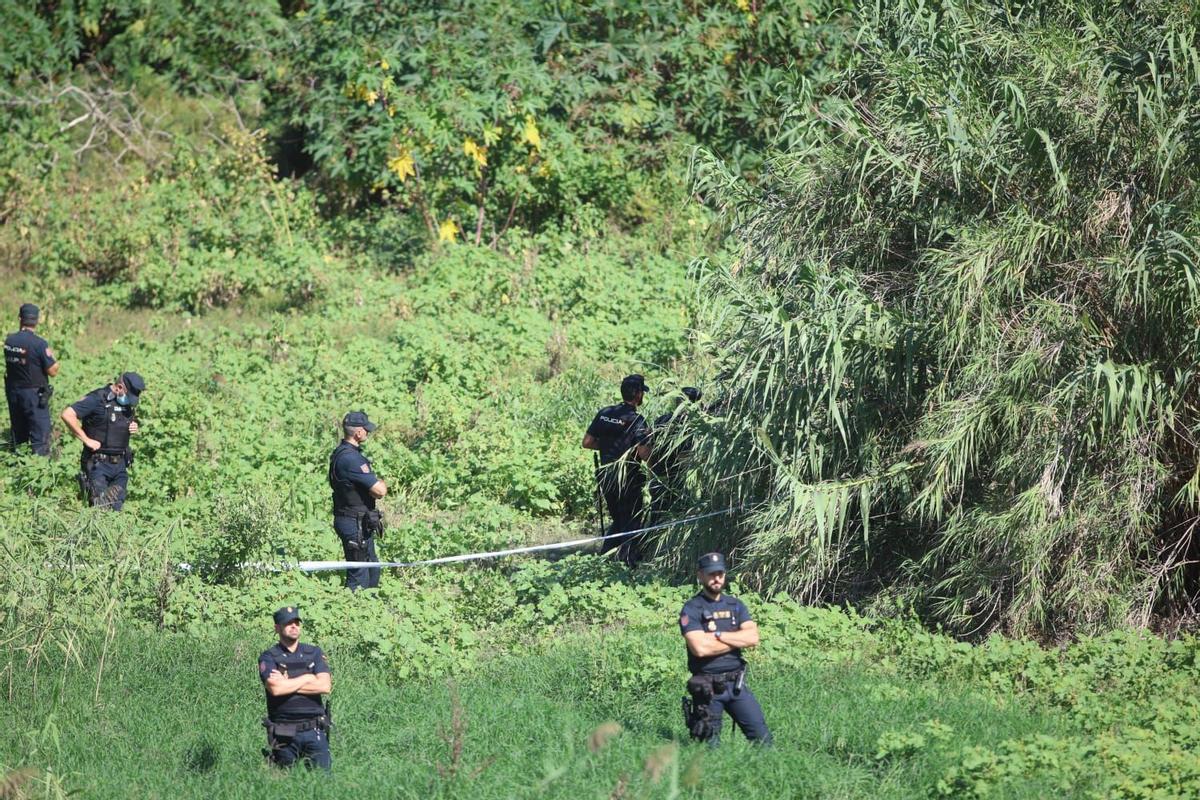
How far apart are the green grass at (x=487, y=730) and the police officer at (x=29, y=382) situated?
540 cm

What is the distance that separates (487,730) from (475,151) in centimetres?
1289

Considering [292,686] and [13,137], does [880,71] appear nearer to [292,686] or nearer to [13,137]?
[292,686]

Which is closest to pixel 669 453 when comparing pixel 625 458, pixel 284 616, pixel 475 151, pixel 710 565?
pixel 625 458

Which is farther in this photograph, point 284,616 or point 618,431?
point 618,431

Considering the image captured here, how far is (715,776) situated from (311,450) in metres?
7.87

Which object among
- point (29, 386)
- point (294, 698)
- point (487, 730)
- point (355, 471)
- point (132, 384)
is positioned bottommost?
point (487, 730)

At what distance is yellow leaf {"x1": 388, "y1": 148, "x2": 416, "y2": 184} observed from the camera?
1938 centimetres

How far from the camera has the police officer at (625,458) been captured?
11.6m

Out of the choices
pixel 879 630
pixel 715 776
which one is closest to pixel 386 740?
pixel 715 776

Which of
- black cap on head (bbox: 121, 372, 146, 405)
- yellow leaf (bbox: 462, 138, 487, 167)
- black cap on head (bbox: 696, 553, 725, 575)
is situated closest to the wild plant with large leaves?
black cap on head (bbox: 696, 553, 725, 575)

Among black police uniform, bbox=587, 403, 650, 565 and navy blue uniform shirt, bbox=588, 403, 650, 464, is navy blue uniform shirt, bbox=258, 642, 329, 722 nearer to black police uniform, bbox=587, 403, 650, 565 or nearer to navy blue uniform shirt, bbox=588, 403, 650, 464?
black police uniform, bbox=587, 403, 650, 565

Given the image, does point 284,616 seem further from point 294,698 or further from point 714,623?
point 714,623

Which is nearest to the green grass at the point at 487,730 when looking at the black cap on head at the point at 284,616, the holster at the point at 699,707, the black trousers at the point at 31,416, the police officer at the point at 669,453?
the holster at the point at 699,707

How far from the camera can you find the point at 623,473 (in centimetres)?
1170
